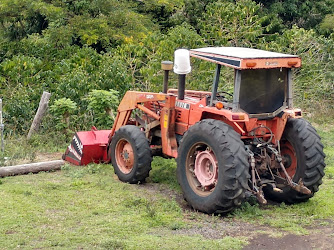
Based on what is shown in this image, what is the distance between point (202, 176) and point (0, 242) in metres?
3.09

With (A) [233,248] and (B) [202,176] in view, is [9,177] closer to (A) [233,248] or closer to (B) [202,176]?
(B) [202,176]

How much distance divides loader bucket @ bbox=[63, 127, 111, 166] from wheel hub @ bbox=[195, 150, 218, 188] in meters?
3.00

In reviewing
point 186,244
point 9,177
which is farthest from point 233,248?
point 9,177

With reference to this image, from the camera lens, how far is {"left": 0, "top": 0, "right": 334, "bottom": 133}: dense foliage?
44.8 ft

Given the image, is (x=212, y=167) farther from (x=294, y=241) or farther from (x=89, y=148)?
(x=89, y=148)

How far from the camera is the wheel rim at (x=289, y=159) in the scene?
341 inches

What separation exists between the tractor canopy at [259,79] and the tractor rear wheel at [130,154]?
1586 mm

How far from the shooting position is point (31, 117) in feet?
43.6

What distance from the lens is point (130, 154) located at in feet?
32.3

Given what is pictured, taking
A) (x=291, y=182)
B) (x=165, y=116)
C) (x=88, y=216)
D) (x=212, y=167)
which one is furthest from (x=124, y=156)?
(x=291, y=182)

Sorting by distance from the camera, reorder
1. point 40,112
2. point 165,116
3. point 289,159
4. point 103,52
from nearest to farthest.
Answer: point 289,159
point 165,116
point 40,112
point 103,52

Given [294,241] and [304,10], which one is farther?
[304,10]

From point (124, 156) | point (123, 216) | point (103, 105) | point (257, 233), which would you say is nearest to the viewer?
point (257, 233)

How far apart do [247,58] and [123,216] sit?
9.12 feet
